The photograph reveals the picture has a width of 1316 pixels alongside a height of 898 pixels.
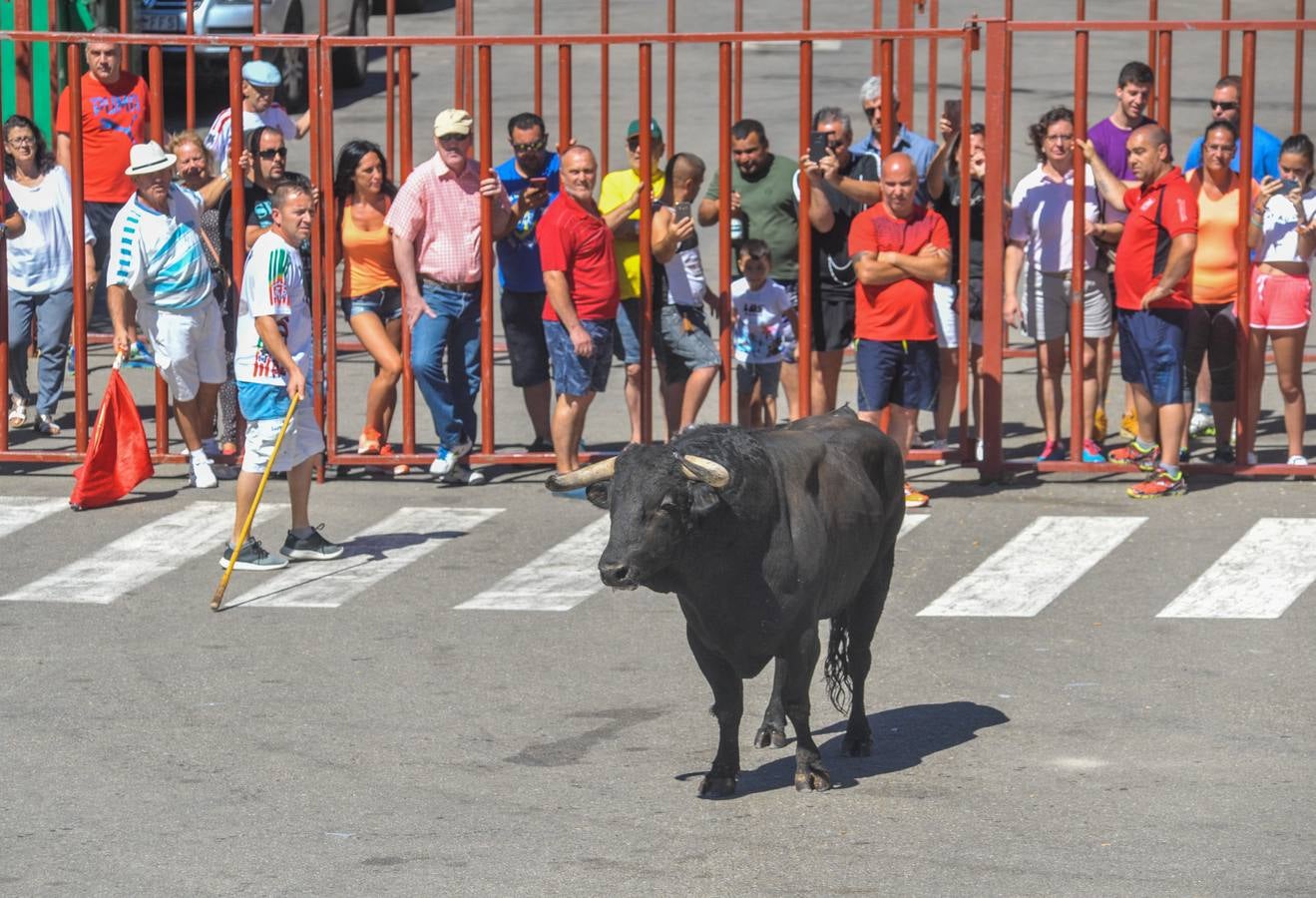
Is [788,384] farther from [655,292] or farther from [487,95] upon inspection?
[487,95]

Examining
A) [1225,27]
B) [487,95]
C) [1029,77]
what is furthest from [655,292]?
[1029,77]

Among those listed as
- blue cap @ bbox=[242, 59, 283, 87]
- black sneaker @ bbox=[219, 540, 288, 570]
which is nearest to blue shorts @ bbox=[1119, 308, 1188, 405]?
black sneaker @ bbox=[219, 540, 288, 570]

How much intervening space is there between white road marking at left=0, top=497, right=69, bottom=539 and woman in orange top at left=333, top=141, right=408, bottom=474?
2.04m

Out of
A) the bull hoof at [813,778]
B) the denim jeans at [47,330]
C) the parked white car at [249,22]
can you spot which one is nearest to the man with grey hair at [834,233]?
the denim jeans at [47,330]

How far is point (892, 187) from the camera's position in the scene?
12.5m

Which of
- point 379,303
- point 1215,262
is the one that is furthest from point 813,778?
point 379,303

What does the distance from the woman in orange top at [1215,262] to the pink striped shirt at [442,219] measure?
13.5 feet

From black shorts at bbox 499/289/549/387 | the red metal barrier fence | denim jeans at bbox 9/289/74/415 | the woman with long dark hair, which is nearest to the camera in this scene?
the red metal barrier fence

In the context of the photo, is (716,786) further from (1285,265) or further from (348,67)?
(348,67)

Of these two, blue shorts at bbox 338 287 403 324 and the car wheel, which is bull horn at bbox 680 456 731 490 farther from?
the car wheel

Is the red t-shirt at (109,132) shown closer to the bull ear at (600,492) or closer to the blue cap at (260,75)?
the blue cap at (260,75)

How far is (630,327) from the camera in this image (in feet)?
44.2

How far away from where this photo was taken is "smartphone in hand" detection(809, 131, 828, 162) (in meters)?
13.0

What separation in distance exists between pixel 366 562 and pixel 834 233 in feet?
11.7
